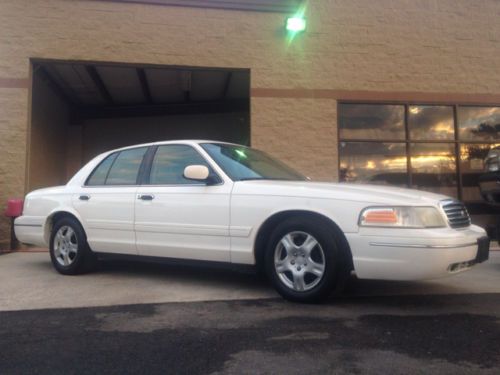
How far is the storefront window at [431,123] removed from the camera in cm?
899

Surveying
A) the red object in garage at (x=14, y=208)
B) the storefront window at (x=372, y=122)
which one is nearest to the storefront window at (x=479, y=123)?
the storefront window at (x=372, y=122)

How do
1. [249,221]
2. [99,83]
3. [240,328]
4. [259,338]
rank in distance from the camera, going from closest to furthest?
[259,338] < [240,328] < [249,221] < [99,83]

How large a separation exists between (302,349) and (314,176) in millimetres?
5804

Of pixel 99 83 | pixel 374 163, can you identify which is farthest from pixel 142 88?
pixel 374 163

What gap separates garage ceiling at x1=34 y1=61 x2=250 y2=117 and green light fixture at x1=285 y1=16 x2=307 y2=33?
119 centimetres

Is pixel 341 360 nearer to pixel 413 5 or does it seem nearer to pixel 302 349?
pixel 302 349

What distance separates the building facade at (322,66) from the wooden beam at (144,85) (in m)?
1.28

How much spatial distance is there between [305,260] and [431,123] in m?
6.29

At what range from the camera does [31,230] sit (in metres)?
5.82

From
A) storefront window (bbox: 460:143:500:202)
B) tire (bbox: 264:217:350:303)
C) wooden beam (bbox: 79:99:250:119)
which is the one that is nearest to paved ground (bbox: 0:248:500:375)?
tire (bbox: 264:217:350:303)

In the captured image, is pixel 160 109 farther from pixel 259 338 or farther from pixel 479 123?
pixel 259 338

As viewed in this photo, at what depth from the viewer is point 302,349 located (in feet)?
9.38

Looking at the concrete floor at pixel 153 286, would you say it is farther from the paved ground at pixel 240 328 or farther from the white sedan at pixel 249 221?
the white sedan at pixel 249 221

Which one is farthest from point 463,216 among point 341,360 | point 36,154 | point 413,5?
point 36,154
